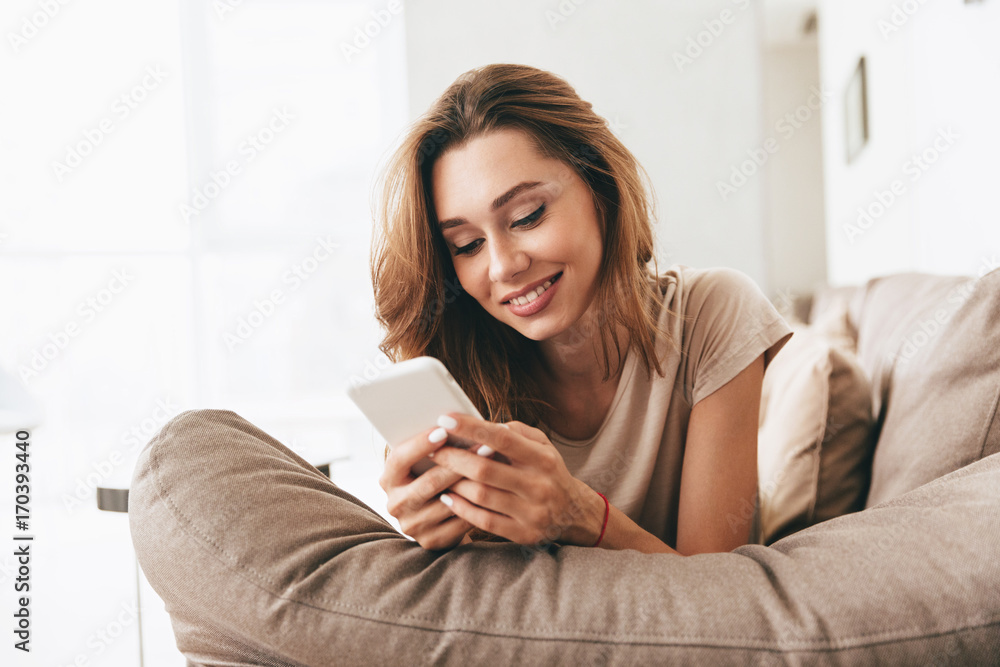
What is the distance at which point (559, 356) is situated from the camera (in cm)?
121

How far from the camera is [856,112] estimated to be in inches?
100

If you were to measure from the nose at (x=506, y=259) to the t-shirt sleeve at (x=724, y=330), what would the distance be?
0.30m

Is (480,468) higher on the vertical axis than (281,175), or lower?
lower

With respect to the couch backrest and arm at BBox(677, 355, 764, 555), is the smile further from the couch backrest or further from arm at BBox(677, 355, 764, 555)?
the couch backrest

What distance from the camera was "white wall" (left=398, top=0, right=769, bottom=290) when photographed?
300 centimetres

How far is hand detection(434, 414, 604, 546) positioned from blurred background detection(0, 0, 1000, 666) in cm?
183

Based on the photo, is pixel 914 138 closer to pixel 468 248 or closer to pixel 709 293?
pixel 709 293

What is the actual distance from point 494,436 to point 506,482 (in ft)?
0.18

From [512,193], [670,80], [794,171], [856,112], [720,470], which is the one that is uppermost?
[670,80]

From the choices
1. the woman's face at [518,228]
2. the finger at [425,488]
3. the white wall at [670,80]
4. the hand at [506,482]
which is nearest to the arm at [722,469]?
the woman's face at [518,228]

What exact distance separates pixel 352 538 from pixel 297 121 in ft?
10.2

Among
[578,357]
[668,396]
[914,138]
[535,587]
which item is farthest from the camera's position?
[914,138]

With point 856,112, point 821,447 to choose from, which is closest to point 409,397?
point 821,447

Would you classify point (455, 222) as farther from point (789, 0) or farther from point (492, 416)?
point (789, 0)
